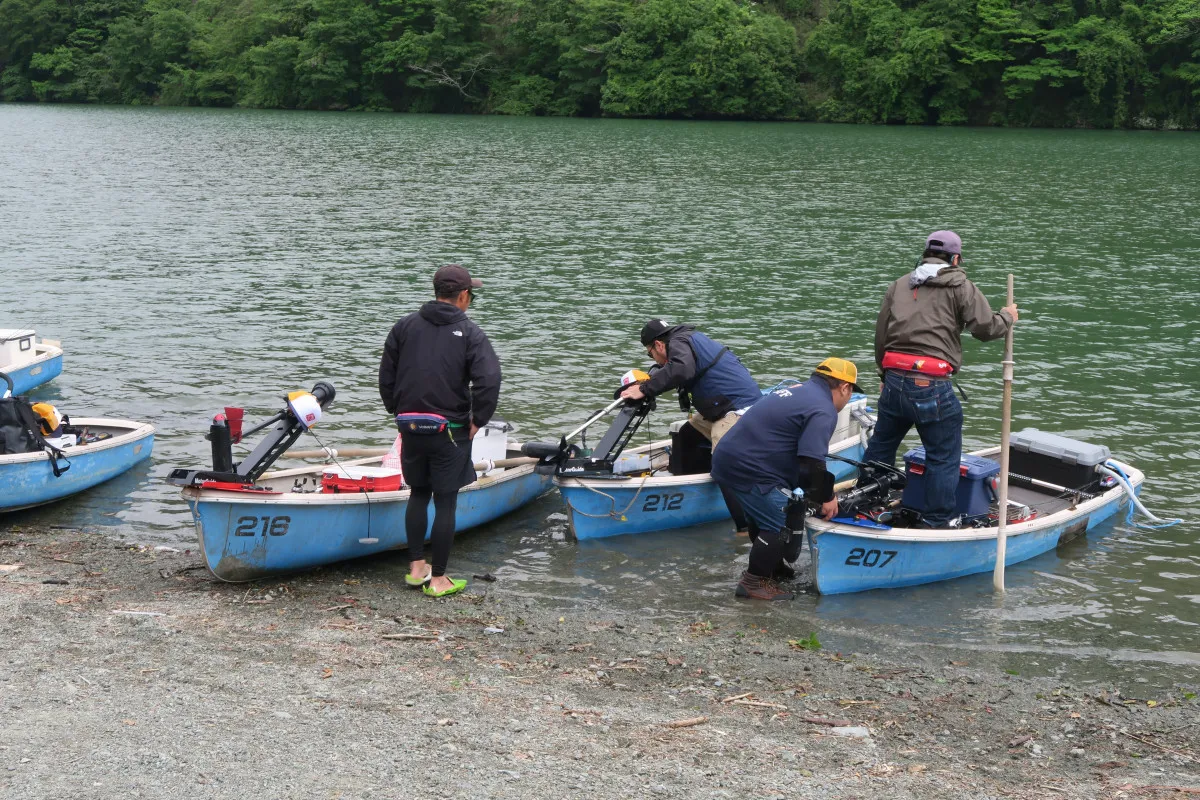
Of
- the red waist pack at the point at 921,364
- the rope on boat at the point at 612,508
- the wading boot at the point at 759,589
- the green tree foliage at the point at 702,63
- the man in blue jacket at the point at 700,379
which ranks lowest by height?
the wading boot at the point at 759,589

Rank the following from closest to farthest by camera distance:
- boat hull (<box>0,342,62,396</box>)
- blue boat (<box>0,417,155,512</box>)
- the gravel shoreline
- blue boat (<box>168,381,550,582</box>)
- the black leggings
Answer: the gravel shoreline, blue boat (<box>168,381,550,582</box>), the black leggings, blue boat (<box>0,417,155,512</box>), boat hull (<box>0,342,62,396</box>)

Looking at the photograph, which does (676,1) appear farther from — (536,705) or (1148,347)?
(536,705)

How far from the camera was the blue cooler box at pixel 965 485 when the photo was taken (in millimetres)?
9938

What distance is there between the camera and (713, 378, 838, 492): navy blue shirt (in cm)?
877

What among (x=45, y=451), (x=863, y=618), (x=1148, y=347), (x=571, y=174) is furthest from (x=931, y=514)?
(x=571, y=174)

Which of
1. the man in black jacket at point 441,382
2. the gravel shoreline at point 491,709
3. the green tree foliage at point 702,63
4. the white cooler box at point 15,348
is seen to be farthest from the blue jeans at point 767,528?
the green tree foliage at point 702,63

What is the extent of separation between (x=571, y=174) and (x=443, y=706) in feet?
130

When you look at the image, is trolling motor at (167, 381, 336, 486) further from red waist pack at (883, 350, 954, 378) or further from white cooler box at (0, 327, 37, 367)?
white cooler box at (0, 327, 37, 367)

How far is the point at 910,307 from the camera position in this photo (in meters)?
9.37

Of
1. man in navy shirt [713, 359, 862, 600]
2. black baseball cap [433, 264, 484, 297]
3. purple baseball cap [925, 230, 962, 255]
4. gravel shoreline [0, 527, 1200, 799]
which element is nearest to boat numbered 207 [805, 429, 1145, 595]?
man in navy shirt [713, 359, 862, 600]

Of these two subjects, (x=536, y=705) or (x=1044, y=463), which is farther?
(x=1044, y=463)

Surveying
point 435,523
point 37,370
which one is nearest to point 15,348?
point 37,370

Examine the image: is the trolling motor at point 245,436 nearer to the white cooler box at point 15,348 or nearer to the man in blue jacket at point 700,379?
the man in blue jacket at point 700,379

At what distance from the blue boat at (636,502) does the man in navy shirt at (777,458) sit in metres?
1.18
